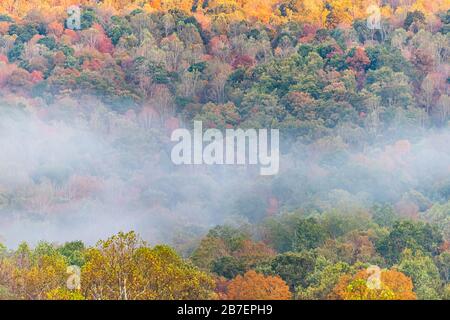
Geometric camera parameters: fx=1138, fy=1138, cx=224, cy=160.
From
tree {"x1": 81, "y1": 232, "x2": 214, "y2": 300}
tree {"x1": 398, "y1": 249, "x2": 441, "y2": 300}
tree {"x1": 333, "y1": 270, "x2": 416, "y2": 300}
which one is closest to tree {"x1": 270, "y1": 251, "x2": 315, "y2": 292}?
tree {"x1": 333, "y1": 270, "x2": 416, "y2": 300}

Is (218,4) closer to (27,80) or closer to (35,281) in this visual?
(27,80)

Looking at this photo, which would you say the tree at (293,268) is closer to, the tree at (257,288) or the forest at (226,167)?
the forest at (226,167)

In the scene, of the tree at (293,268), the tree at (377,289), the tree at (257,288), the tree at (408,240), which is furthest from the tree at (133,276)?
the tree at (408,240)

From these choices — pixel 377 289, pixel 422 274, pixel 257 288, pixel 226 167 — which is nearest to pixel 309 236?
pixel 422 274

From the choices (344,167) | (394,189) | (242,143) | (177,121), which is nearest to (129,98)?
(177,121)

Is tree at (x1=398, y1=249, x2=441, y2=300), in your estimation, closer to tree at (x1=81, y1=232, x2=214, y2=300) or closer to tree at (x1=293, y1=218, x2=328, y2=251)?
tree at (x1=293, y1=218, x2=328, y2=251)

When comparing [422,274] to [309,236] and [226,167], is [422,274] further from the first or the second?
[226,167]
